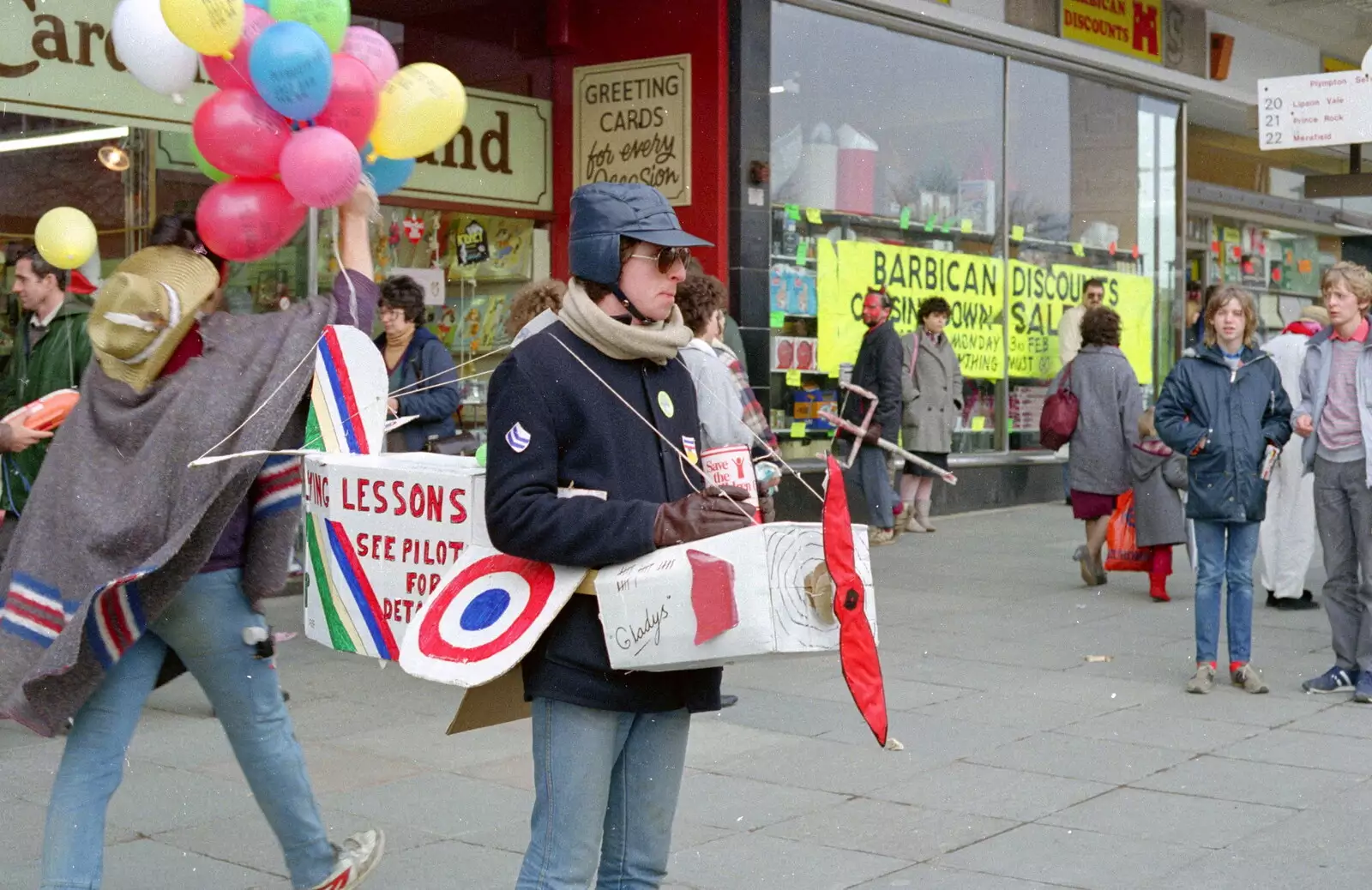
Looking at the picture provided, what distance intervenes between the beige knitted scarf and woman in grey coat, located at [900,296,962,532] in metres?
10.4

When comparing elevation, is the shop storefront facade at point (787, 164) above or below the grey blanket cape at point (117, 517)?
above

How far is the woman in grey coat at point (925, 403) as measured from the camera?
13688 mm

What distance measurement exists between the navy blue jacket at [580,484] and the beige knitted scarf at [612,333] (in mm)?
38

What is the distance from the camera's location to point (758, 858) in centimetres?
497

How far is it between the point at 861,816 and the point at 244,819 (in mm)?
2012

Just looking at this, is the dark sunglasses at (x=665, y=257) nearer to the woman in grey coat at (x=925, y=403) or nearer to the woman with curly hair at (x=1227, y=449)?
the woman with curly hair at (x=1227, y=449)

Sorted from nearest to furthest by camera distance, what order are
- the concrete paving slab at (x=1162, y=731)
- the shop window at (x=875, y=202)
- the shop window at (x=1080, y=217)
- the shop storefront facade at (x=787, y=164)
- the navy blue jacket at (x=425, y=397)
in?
the concrete paving slab at (x=1162, y=731) → the navy blue jacket at (x=425, y=397) → the shop storefront facade at (x=787, y=164) → the shop window at (x=875, y=202) → the shop window at (x=1080, y=217)

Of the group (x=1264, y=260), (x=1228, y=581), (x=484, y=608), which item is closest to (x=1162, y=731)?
(x=1228, y=581)

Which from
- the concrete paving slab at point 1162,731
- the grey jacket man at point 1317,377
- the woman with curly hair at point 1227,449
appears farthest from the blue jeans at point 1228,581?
the concrete paving slab at point 1162,731

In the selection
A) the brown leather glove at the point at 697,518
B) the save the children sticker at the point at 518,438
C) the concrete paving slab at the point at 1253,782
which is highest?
the save the children sticker at the point at 518,438

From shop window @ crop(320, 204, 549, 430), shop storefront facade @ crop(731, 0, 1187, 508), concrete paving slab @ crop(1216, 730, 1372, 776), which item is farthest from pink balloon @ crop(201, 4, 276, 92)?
shop storefront facade @ crop(731, 0, 1187, 508)

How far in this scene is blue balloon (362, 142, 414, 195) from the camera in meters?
4.56

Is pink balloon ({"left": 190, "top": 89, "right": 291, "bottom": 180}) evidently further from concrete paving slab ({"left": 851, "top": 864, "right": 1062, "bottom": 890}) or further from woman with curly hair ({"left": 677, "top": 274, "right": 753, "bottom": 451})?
concrete paving slab ({"left": 851, "top": 864, "right": 1062, "bottom": 890})

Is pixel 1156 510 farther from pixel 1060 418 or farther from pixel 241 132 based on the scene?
pixel 241 132
